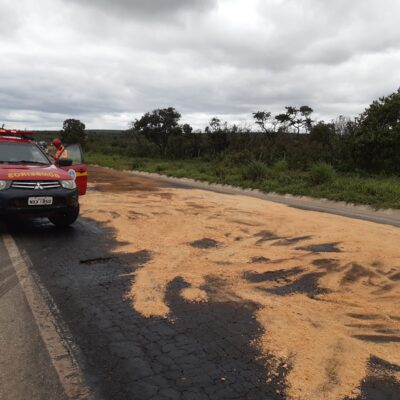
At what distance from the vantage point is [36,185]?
284 inches

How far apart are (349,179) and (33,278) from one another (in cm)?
1326

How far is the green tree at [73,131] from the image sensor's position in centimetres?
5603

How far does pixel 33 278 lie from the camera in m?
4.93

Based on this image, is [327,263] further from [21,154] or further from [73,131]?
[73,131]

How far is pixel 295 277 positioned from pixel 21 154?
5806 mm

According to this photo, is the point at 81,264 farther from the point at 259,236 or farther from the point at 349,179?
the point at 349,179

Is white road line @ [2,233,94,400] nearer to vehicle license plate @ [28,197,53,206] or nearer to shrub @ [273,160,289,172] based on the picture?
vehicle license plate @ [28,197,53,206]

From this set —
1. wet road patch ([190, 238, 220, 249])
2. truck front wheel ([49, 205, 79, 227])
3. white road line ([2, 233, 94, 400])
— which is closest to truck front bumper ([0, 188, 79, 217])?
truck front wheel ([49, 205, 79, 227])

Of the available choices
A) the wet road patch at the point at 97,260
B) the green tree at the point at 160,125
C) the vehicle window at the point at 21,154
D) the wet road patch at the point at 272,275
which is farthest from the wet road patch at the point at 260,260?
the green tree at the point at 160,125

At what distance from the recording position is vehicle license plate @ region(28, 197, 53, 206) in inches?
279

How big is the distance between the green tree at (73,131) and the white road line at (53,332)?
52.7 m

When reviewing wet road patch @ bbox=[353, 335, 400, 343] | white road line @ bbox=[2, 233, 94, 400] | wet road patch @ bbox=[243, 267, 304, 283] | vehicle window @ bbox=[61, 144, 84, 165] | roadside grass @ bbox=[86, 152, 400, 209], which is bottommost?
white road line @ bbox=[2, 233, 94, 400]

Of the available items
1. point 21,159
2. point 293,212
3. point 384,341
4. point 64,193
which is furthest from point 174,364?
point 293,212

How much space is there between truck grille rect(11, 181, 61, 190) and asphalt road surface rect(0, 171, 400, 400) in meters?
2.14
